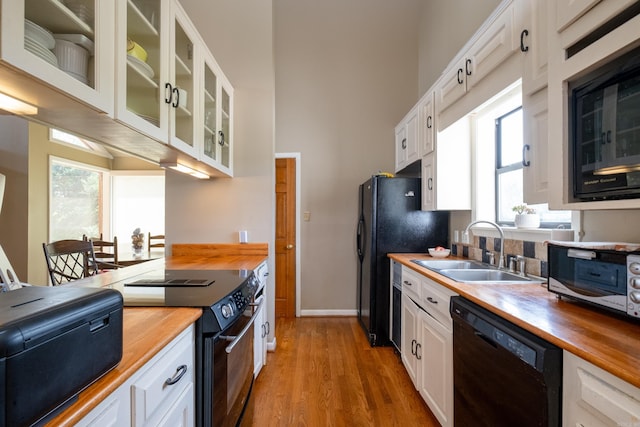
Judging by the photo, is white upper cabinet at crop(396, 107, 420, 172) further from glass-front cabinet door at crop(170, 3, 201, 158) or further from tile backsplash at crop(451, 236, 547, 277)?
glass-front cabinet door at crop(170, 3, 201, 158)

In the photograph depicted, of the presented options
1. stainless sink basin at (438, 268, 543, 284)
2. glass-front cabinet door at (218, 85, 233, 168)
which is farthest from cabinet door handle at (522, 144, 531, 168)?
glass-front cabinet door at (218, 85, 233, 168)

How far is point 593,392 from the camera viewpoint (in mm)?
705

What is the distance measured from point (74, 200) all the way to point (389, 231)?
140 inches

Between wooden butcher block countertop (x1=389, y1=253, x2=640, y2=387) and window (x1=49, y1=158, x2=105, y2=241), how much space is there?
3388mm

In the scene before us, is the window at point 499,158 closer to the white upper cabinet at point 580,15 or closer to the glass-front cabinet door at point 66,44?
the white upper cabinet at point 580,15

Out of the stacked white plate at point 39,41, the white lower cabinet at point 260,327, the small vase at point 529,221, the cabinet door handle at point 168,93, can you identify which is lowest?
the white lower cabinet at point 260,327

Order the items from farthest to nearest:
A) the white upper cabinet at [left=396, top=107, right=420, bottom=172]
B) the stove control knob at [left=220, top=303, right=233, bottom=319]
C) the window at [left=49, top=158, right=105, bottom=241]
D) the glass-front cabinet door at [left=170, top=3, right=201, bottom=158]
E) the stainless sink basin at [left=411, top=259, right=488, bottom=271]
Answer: the white upper cabinet at [left=396, top=107, right=420, bottom=172]
the window at [left=49, top=158, right=105, bottom=241]
the stainless sink basin at [left=411, top=259, right=488, bottom=271]
the glass-front cabinet door at [left=170, top=3, right=201, bottom=158]
the stove control knob at [left=220, top=303, right=233, bottom=319]

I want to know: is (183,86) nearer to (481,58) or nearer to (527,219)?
(481,58)

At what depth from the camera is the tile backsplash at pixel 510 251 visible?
5.20 ft

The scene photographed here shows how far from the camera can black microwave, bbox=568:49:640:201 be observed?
2.86 ft

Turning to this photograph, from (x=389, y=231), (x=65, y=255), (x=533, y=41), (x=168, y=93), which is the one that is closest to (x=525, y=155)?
(x=533, y=41)

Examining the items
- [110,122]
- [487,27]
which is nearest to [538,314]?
[487,27]

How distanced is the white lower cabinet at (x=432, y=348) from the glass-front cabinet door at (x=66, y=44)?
5.69ft

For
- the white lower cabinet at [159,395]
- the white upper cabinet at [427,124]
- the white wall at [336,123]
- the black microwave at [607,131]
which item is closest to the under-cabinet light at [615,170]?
the black microwave at [607,131]
